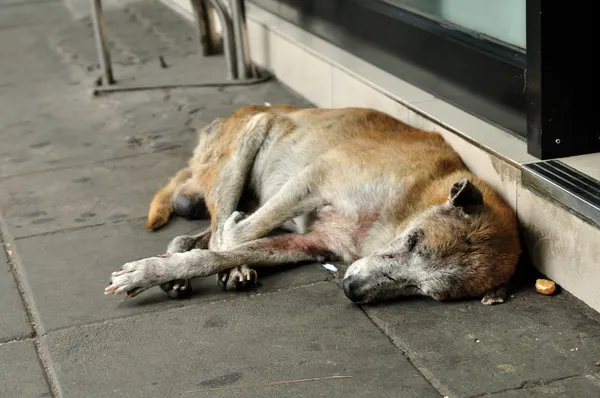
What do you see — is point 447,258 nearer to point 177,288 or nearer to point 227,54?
point 177,288

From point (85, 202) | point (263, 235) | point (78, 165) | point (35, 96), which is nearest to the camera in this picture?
point (263, 235)

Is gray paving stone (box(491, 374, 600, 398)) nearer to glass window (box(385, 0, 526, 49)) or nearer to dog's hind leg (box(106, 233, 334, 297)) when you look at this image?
dog's hind leg (box(106, 233, 334, 297))

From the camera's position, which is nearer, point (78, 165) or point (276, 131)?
point (276, 131)

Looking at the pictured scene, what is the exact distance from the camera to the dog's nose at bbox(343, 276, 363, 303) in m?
4.12

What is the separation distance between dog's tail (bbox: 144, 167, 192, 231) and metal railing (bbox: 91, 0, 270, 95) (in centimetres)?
226

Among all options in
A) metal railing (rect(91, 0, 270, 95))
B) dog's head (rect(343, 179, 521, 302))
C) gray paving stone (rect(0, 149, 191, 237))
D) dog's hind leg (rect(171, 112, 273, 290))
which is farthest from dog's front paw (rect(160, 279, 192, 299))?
metal railing (rect(91, 0, 270, 95))

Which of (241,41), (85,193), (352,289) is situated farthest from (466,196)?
(241,41)

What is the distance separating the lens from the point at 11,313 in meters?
4.29

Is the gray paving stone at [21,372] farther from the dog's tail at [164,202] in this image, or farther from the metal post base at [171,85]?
the metal post base at [171,85]

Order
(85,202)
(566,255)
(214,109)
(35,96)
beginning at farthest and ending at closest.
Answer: (35,96) < (214,109) < (85,202) < (566,255)

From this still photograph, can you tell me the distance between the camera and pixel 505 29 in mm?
5230

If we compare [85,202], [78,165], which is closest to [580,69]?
[85,202]

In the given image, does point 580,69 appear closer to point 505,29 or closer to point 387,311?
point 505,29

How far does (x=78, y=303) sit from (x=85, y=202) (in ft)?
4.36
